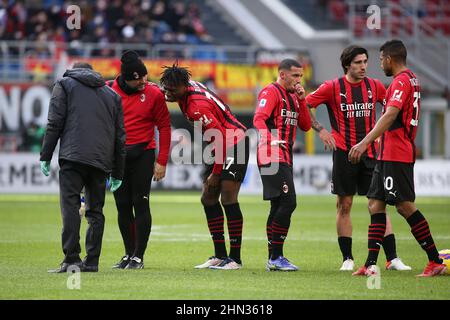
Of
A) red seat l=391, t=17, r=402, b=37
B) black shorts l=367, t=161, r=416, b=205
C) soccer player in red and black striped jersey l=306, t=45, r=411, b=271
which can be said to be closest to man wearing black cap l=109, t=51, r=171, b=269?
soccer player in red and black striped jersey l=306, t=45, r=411, b=271

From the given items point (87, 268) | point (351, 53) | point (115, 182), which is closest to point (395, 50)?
point (351, 53)

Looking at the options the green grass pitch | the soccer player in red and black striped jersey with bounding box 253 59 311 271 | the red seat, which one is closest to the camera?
the green grass pitch

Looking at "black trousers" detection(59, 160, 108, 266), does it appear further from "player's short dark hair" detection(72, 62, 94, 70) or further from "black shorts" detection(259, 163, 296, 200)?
"black shorts" detection(259, 163, 296, 200)

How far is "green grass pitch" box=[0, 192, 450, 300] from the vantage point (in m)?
9.07

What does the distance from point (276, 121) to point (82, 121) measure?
2.22 meters

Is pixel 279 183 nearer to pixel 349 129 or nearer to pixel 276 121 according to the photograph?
pixel 276 121

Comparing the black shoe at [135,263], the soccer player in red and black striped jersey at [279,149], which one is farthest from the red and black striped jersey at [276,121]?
the black shoe at [135,263]

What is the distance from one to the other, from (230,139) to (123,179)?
129cm

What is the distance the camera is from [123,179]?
38.3ft

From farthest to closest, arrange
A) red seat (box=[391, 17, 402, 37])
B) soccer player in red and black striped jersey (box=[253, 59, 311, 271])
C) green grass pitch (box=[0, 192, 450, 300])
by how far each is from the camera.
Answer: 1. red seat (box=[391, 17, 402, 37])
2. soccer player in red and black striped jersey (box=[253, 59, 311, 271])
3. green grass pitch (box=[0, 192, 450, 300])

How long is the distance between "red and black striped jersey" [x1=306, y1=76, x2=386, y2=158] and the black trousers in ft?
8.92
